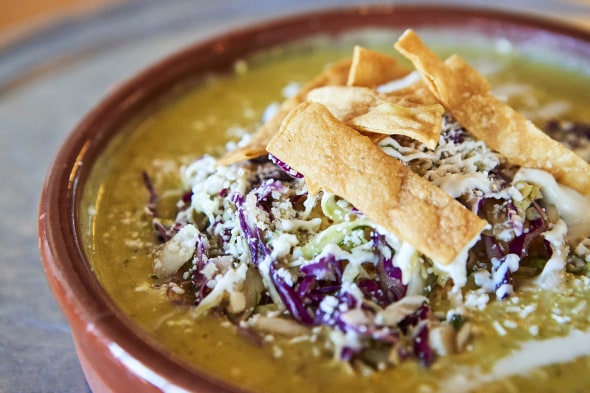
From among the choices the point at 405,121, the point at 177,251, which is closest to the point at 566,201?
the point at 405,121

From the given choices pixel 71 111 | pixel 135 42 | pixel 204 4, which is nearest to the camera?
pixel 71 111

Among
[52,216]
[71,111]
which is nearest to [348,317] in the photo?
[52,216]

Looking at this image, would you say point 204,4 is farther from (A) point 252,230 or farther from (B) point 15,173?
(A) point 252,230

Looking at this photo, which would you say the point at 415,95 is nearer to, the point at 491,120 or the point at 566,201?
the point at 491,120

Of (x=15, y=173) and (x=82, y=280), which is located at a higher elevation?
(x=15, y=173)

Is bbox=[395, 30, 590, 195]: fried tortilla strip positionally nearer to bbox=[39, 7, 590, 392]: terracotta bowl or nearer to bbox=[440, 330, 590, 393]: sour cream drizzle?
bbox=[440, 330, 590, 393]: sour cream drizzle

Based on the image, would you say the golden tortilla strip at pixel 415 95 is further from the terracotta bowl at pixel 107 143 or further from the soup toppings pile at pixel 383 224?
the terracotta bowl at pixel 107 143
